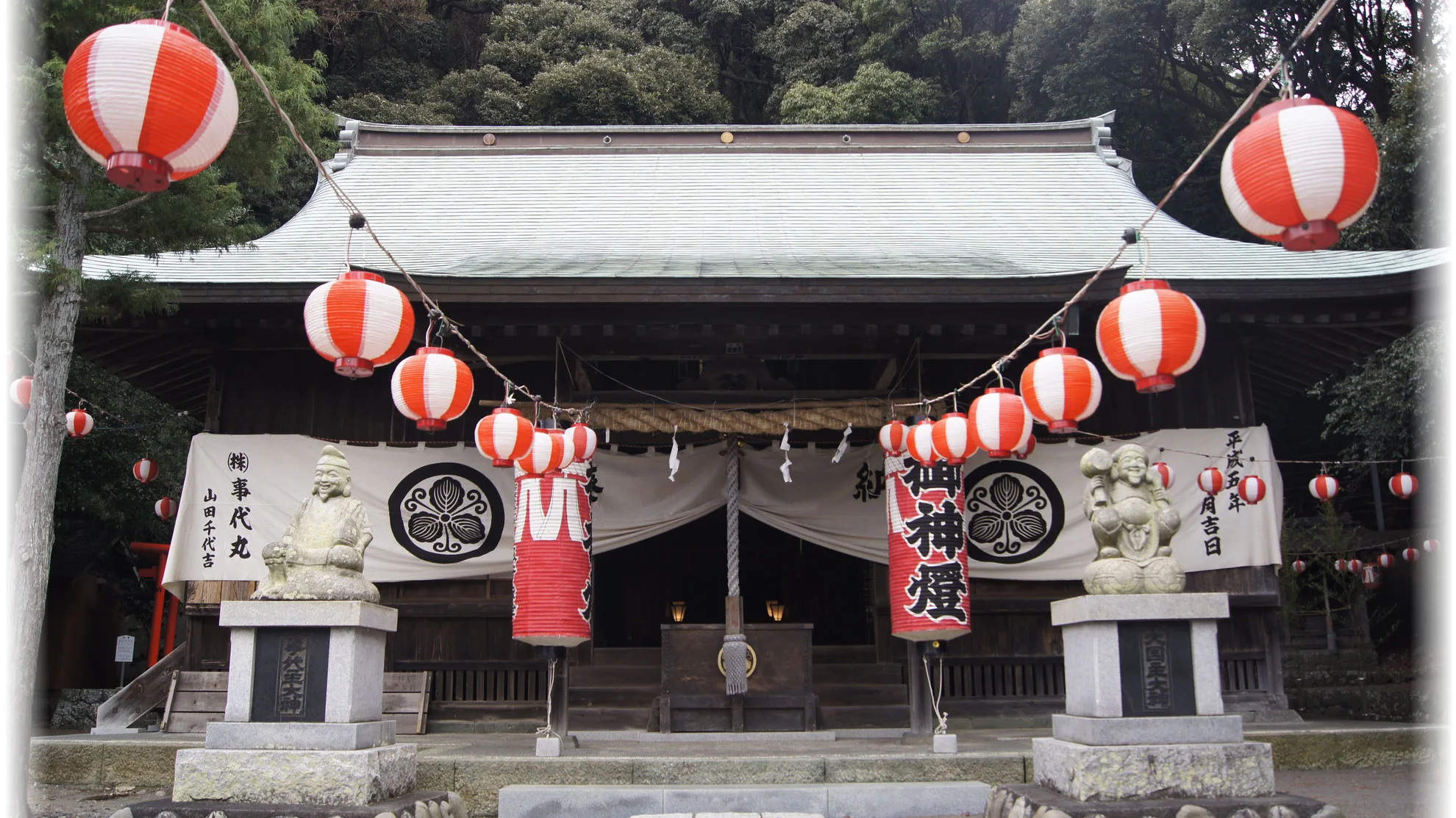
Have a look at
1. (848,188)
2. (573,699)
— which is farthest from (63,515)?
(848,188)

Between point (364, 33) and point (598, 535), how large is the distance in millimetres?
22929

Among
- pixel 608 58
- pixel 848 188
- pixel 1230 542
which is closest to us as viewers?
pixel 1230 542

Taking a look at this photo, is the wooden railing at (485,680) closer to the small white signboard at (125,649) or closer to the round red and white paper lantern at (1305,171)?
the round red and white paper lantern at (1305,171)

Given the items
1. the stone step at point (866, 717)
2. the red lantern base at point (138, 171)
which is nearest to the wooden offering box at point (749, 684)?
the stone step at point (866, 717)

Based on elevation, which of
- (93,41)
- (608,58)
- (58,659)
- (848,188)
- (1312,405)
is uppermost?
(608,58)

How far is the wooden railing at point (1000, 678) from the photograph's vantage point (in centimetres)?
985

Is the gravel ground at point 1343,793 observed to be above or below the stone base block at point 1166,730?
below

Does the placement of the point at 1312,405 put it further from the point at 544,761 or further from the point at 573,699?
the point at 544,761

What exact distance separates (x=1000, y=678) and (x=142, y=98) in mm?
8747

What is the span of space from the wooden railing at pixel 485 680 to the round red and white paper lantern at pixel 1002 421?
5.05 meters

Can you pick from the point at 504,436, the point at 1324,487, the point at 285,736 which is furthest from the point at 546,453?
the point at 1324,487

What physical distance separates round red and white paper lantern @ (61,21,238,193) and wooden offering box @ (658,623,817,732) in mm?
6262

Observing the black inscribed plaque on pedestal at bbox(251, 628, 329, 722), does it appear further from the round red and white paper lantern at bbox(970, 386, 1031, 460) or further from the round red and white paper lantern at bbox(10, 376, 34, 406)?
the round red and white paper lantern at bbox(970, 386, 1031, 460)

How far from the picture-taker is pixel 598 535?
393 inches
